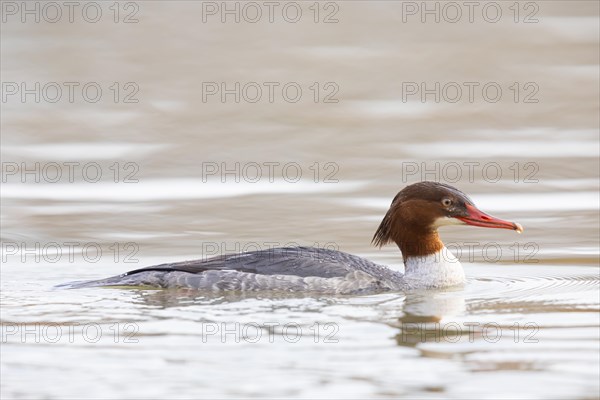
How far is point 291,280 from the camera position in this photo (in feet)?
36.1

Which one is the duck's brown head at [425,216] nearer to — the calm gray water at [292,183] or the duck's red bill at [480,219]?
the duck's red bill at [480,219]

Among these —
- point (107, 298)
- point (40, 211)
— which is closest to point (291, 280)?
point (107, 298)

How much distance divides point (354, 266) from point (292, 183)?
11.8 ft

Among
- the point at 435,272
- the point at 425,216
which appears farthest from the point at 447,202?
the point at 435,272

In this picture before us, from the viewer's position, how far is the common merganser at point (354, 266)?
35.8 feet

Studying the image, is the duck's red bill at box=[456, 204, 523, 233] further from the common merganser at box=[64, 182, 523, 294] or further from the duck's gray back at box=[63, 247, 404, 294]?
the duck's gray back at box=[63, 247, 404, 294]

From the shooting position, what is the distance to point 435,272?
11.1 m

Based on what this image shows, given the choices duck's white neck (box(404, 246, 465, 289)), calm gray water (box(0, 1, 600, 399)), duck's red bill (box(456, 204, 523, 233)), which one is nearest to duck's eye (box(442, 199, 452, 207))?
duck's red bill (box(456, 204, 523, 233))

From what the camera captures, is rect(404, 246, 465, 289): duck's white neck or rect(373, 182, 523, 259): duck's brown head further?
rect(373, 182, 523, 259): duck's brown head

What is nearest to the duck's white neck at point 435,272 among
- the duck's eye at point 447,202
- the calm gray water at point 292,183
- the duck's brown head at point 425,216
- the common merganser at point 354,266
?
the common merganser at point 354,266

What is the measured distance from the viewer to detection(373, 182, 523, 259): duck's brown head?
36.7ft

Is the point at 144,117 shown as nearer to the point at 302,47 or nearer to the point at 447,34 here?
the point at 302,47

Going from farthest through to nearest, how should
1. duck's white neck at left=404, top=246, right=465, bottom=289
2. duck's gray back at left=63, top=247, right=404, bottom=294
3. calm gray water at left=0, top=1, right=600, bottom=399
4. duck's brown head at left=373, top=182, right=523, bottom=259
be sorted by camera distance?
duck's brown head at left=373, top=182, right=523, bottom=259, duck's white neck at left=404, top=246, right=465, bottom=289, duck's gray back at left=63, top=247, right=404, bottom=294, calm gray water at left=0, top=1, right=600, bottom=399

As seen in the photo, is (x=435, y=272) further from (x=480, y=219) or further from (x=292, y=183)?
(x=292, y=183)
